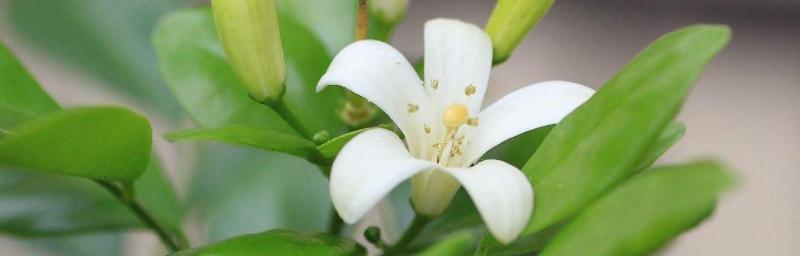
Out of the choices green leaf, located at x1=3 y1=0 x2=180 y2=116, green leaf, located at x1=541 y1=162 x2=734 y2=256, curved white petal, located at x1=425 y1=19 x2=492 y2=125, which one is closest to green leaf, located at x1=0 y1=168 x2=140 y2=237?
green leaf, located at x1=3 y1=0 x2=180 y2=116

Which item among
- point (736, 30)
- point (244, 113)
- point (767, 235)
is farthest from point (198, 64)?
point (736, 30)

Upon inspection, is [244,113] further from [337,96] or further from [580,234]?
[580,234]

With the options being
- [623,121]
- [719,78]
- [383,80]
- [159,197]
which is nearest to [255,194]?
[159,197]

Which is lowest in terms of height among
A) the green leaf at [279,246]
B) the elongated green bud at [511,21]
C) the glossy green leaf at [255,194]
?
the glossy green leaf at [255,194]

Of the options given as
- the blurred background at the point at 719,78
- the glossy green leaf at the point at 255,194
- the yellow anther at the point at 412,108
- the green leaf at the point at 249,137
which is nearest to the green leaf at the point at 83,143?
the green leaf at the point at 249,137

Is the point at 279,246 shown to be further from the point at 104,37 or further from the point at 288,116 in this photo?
the point at 104,37

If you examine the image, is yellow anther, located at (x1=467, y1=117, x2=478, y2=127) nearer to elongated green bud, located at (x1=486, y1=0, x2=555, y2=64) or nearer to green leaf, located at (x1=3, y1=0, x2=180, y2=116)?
elongated green bud, located at (x1=486, y1=0, x2=555, y2=64)

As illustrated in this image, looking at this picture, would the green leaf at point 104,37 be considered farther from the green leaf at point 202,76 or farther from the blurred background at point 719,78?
the blurred background at point 719,78
